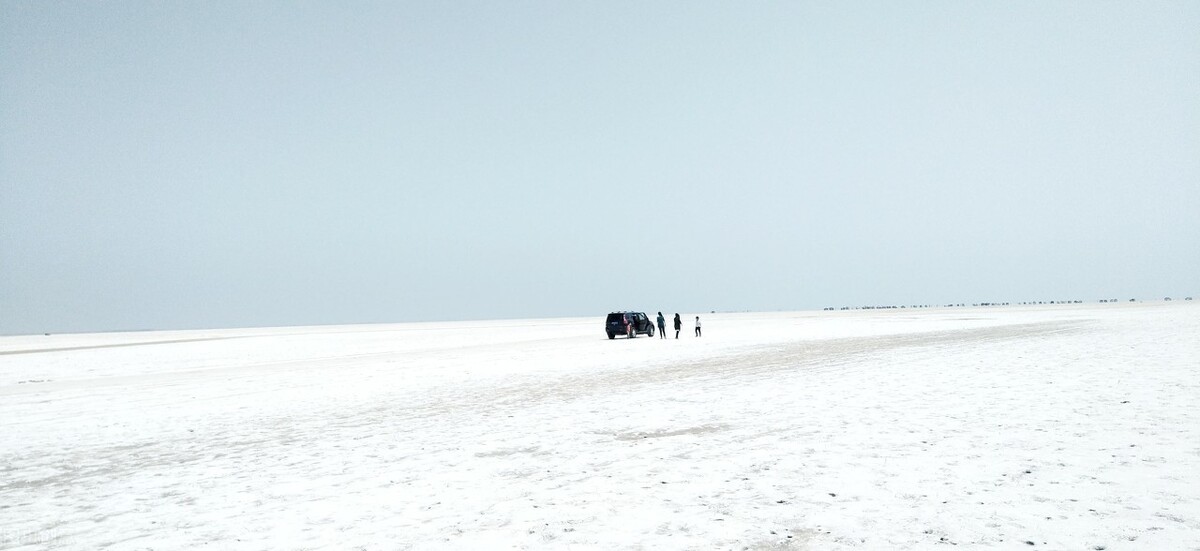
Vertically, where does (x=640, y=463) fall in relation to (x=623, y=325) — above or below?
below

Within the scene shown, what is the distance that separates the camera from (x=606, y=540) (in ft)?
20.7

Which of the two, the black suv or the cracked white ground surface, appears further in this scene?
the black suv

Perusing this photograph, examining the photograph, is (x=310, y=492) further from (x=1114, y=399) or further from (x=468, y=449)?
(x=1114, y=399)

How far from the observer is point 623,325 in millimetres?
47625

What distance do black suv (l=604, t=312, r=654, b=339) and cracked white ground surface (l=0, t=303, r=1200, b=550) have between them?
87.8ft

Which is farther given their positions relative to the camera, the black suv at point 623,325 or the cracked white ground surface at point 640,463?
the black suv at point 623,325

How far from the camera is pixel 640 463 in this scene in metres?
9.45

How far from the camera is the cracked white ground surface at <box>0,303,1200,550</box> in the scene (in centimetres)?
659

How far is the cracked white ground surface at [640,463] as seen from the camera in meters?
6.59

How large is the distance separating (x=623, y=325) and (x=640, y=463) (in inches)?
1504

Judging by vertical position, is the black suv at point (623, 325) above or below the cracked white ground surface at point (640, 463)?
above

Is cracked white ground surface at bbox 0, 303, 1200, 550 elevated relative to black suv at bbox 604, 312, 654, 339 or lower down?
lower down

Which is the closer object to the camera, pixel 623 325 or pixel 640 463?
pixel 640 463

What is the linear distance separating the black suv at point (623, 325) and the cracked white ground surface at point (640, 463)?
1053 inches
